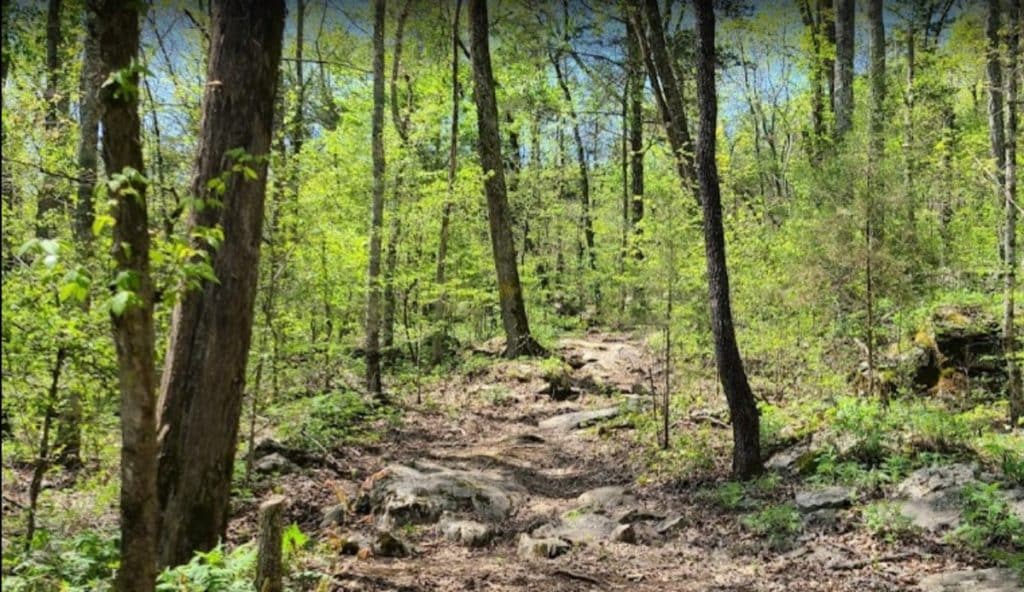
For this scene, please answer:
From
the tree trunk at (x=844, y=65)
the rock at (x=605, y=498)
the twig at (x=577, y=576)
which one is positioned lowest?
the twig at (x=577, y=576)

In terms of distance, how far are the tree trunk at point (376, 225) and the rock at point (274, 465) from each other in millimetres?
3944

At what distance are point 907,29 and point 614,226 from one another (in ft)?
38.0

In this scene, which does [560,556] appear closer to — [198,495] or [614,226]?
[198,495]

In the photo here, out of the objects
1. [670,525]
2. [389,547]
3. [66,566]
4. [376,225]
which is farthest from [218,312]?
[376,225]

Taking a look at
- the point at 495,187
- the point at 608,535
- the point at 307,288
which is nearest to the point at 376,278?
the point at 307,288

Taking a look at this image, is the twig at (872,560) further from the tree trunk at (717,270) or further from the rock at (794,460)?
the tree trunk at (717,270)

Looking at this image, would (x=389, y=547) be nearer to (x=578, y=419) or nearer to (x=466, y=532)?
(x=466, y=532)

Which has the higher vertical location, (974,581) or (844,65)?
(844,65)

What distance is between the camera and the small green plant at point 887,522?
598 centimetres

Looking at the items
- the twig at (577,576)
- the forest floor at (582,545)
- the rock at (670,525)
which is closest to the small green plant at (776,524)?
the forest floor at (582,545)

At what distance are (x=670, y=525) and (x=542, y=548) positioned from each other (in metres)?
1.50

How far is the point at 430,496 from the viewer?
7.18 meters

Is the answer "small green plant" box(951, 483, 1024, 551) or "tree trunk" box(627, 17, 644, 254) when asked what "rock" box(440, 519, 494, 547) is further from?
"tree trunk" box(627, 17, 644, 254)

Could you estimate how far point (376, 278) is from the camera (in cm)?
1191
